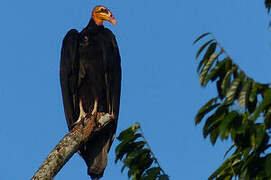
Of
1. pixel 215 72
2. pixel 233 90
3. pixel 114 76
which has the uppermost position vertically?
pixel 114 76

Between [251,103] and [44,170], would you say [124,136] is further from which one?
[251,103]

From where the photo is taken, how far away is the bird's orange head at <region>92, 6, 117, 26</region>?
6.92 metres

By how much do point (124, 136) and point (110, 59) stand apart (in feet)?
9.26

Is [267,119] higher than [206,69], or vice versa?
[206,69]

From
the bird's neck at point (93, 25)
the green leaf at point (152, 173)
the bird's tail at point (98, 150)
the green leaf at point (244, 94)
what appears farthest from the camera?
the bird's neck at point (93, 25)

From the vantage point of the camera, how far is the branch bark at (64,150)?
3619 millimetres

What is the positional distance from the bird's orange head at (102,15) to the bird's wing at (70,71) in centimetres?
99

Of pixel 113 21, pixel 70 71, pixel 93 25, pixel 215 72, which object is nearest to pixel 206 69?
pixel 215 72

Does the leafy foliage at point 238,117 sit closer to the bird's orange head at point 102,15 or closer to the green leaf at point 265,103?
A: the green leaf at point 265,103

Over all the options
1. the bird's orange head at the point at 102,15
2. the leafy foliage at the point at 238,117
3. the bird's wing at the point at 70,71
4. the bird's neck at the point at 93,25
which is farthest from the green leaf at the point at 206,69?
the bird's orange head at the point at 102,15

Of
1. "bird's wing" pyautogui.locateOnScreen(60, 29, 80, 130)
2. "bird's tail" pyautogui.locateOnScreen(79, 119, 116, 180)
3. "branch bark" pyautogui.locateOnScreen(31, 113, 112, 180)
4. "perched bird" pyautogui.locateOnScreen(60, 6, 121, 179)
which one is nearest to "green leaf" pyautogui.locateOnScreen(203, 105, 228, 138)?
"branch bark" pyautogui.locateOnScreen(31, 113, 112, 180)

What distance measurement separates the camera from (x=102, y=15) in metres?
7.02

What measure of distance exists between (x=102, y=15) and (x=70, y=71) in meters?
1.46

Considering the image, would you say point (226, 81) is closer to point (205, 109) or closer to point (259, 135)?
point (205, 109)
